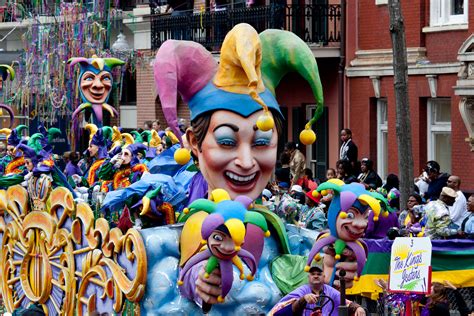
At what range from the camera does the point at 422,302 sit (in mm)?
13727

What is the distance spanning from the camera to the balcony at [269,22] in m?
28.6

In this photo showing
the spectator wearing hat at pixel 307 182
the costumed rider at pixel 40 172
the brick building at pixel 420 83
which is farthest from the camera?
the brick building at pixel 420 83

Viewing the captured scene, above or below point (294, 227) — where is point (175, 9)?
above

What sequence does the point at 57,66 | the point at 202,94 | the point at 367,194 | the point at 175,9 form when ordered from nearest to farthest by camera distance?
1. the point at 367,194
2. the point at 202,94
3. the point at 57,66
4. the point at 175,9

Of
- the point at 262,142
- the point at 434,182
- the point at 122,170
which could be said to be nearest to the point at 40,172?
the point at 122,170

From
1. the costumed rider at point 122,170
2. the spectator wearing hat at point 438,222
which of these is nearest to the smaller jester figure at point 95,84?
the costumed rider at point 122,170

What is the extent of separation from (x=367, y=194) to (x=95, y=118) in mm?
8358

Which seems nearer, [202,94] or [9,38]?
[202,94]

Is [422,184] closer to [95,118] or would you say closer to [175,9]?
[95,118]

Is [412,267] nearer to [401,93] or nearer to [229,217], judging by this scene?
[229,217]

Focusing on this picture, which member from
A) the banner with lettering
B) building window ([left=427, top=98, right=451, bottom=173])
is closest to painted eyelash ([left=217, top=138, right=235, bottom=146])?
the banner with lettering

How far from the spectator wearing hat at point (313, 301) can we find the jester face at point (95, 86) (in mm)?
8338

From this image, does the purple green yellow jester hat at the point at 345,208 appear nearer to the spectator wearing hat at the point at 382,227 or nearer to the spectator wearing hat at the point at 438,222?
the spectator wearing hat at the point at 382,227

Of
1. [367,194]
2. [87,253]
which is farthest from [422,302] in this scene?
[87,253]
